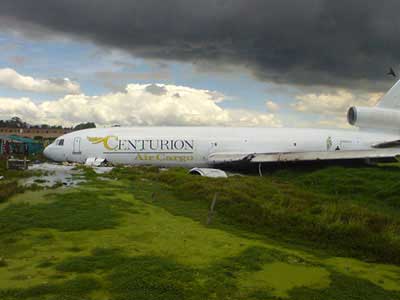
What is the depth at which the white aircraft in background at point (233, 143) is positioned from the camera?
27891mm

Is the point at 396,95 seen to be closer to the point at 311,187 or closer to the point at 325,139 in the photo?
the point at 325,139

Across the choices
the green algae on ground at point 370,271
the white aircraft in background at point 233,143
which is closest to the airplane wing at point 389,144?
the white aircraft in background at point 233,143

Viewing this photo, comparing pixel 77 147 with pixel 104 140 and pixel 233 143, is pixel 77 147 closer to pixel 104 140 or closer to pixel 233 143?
pixel 104 140

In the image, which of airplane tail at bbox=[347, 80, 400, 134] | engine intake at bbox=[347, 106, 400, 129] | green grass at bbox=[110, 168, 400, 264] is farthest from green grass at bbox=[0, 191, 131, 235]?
airplane tail at bbox=[347, 80, 400, 134]

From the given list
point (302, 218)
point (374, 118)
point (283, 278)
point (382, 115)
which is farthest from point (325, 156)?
point (283, 278)

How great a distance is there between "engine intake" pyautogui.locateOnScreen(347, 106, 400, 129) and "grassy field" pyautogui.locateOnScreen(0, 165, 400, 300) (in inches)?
716

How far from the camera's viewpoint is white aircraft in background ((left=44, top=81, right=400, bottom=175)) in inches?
1098

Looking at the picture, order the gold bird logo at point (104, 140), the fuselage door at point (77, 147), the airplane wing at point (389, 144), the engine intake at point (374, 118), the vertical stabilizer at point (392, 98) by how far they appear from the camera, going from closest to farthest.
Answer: the airplane wing at point (389, 144)
the gold bird logo at point (104, 140)
the fuselage door at point (77, 147)
the vertical stabilizer at point (392, 98)
the engine intake at point (374, 118)

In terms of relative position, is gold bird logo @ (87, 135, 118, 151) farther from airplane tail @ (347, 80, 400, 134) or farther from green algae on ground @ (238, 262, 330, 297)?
green algae on ground @ (238, 262, 330, 297)

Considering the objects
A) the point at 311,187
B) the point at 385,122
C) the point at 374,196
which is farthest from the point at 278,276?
the point at 385,122

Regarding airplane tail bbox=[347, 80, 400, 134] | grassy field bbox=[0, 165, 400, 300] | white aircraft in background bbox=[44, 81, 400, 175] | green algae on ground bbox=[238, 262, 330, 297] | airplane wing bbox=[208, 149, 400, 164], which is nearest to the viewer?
grassy field bbox=[0, 165, 400, 300]

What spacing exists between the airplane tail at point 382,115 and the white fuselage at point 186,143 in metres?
0.71

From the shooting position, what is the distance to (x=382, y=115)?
3197 centimetres

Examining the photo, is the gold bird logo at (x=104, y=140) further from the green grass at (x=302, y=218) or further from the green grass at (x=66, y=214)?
the green grass at (x=66, y=214)
